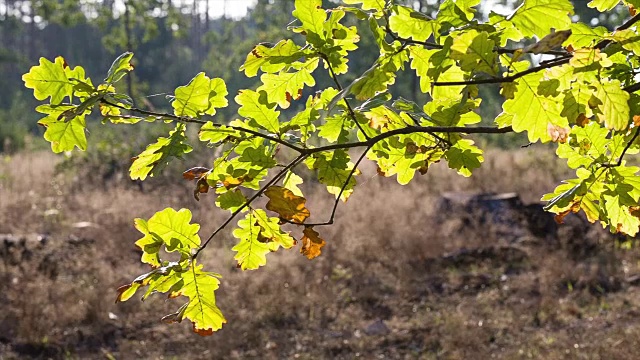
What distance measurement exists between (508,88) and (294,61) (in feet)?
1.38

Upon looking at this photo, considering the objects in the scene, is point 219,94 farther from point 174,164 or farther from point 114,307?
point 174,164

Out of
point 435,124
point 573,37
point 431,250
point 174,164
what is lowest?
point 174,164

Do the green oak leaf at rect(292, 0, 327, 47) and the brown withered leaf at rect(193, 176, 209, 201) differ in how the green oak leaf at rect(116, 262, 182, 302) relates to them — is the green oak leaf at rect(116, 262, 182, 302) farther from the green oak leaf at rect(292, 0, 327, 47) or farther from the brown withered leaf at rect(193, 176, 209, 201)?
the green oak leaf at rect(292, 0, 327, 47)

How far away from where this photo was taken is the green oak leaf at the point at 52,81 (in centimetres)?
123

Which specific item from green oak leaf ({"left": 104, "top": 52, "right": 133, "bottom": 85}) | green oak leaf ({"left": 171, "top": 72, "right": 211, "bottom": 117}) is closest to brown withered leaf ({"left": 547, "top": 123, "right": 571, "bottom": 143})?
green oak leaf ({"left": 171, "top": 72, "right": 211, "bottom": 117})

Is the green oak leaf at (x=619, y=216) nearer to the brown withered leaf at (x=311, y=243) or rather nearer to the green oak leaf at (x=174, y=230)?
the brown withered leaf at (x=311, y=243)

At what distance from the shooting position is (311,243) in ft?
4.50

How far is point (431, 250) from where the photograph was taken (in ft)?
21.7

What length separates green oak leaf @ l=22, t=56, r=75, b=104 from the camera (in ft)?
4.04

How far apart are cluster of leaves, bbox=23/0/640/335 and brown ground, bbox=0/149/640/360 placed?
3340 millimetres

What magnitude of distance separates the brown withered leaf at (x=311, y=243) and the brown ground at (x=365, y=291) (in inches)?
136

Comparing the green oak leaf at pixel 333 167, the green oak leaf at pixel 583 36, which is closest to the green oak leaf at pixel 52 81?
the green oak leaf at pixel 333 167

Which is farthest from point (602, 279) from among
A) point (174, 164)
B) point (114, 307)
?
point (174, 164)

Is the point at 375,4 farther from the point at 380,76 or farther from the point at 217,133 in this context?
the point at 217,133
